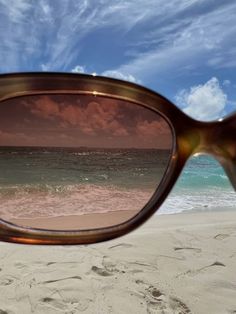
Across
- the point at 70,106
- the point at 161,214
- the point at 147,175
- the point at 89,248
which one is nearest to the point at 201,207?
the point at 161,214

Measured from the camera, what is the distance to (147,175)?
1056 mm

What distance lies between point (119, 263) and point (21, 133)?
3.29 ft

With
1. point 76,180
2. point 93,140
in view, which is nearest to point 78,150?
point 93,140

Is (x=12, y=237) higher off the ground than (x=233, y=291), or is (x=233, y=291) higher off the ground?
(x=12, y=237)

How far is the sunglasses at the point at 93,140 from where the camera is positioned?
2.63 ft

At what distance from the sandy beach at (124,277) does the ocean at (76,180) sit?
42 cm

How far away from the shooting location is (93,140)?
98 centimetres

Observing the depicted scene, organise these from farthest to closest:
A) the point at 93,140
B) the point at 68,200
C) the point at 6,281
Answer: the point at 6,281, the point at 68,200, the point at 93,140

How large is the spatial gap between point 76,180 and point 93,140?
0.33 m

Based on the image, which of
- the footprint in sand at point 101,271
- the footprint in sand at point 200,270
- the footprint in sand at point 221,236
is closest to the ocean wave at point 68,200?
the footprint in sand at point 101,271

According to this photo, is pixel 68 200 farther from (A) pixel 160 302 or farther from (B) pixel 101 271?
(B) pixel 101 271

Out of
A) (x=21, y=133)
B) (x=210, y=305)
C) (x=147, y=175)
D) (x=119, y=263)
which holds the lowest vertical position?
(x=210, y=305)

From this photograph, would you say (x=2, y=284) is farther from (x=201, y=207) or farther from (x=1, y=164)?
(x=201, y=207)

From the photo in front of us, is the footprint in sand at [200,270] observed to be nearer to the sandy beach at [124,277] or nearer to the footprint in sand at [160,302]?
the sandy beach at [124,277]
